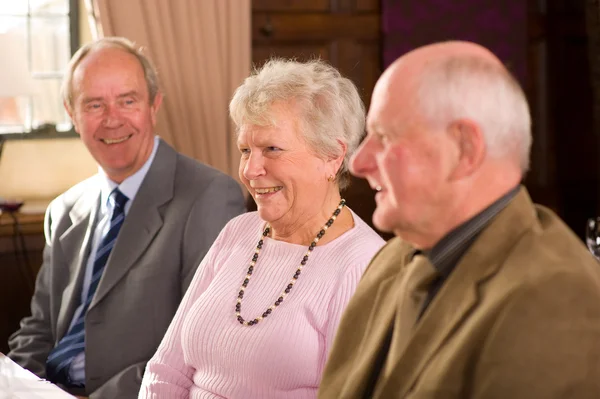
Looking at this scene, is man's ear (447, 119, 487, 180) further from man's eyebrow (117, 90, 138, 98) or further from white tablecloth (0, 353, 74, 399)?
man's eyebrow (117, 90, 138, 98)

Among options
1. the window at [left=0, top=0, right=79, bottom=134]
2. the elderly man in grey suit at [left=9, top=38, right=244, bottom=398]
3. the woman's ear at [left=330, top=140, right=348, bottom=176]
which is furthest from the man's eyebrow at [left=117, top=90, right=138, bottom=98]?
the window at [left=0, top=0, right=79, bottom=134]

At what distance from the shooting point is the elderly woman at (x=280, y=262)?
1.97 m

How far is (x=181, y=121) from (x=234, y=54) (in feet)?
1.43

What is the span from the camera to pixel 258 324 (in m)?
2.02

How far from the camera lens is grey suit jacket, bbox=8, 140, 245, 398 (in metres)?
2.65

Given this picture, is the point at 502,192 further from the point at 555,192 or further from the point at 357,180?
the point at 555,192

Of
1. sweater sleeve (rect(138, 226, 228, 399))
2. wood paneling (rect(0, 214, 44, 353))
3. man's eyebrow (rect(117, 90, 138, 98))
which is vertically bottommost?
wood paneling (rect(0, 214, 44, 353))

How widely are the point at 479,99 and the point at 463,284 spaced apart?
235 mm

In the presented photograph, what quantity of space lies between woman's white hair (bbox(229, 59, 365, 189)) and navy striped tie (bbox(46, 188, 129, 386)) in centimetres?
85

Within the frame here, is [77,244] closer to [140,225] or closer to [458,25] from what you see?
[140,225]

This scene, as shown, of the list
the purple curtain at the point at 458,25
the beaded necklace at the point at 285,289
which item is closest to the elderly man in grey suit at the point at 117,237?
the beaded necklace at the point at 285,289

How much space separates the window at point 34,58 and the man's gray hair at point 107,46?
118 cm

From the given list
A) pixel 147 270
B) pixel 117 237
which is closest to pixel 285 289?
pixel 147 270

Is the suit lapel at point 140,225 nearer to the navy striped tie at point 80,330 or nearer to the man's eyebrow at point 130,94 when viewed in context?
the navy striped tie at point 80,330
